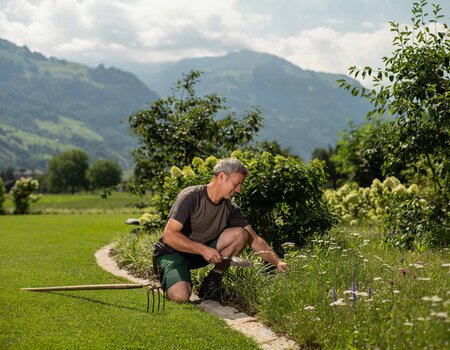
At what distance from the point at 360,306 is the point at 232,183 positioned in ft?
8.10

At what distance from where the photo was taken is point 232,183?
23.4 ft

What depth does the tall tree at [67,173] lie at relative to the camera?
131m

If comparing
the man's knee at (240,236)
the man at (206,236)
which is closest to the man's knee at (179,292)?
the man at (206,236)

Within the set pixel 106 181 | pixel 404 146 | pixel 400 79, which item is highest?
pixel 400 79

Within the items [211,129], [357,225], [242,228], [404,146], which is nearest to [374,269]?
[242,228]

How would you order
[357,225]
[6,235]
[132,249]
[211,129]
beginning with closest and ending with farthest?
[132,249]
[357,225]
[211,129]
[6,235]

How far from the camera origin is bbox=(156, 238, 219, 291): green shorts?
7.33m

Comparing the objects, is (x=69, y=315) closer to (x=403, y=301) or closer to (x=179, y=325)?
(x=179, y=325)

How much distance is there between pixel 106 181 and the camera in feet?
431

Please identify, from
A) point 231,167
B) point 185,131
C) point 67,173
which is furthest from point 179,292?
point 67,173

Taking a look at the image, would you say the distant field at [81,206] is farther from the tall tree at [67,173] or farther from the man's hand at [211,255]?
the tall tree at [67,173]

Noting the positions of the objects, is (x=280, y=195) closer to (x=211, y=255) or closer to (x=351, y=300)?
(x=211, y=255)

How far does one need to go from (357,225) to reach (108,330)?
10.0 metres

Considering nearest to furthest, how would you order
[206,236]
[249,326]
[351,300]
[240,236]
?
[351,300]
[249,326]
[240,236]
[206,236]
